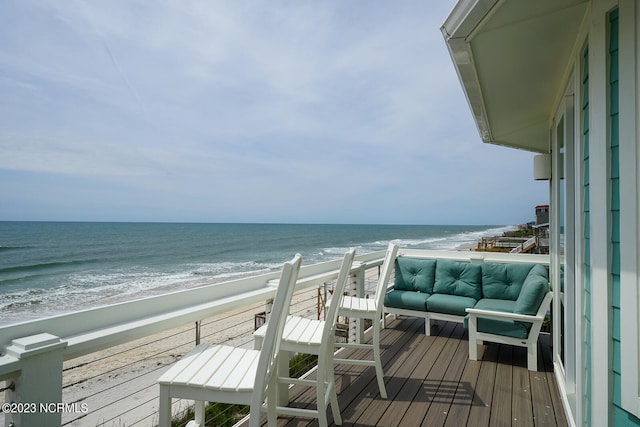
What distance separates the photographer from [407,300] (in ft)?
13.9

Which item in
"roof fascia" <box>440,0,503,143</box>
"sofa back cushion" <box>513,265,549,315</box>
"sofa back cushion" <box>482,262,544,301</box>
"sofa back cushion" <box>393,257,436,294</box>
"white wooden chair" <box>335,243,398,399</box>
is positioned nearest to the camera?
"roof fascia" <box>440,0,503,143</box>

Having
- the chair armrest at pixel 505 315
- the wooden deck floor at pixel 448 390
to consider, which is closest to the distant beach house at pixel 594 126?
the wooden deck floor at pixel 448 390

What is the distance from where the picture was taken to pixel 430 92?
28.5 ft

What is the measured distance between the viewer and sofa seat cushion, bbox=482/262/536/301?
13.5 ft

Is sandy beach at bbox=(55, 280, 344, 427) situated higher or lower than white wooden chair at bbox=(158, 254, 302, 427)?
lower

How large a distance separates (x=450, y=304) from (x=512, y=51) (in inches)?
113

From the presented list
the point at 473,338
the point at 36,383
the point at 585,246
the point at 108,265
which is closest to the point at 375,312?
the point at 473,338

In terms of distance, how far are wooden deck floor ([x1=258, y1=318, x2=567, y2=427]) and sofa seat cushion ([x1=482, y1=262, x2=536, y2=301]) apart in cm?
60

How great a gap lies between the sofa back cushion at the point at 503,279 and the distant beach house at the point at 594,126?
1.86 m

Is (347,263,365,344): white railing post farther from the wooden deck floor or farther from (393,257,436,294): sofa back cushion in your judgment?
(393,257,436,294): sofa back cushion

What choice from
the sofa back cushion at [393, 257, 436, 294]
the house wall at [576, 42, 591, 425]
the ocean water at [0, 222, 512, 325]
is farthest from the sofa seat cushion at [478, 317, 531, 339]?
the ocean water at [0, 222, 512, 325]

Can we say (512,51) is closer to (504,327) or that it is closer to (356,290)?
(504,327)

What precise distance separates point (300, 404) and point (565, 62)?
104 inches

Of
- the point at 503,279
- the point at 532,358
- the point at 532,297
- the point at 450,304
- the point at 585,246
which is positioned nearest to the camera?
the point at 585,246
